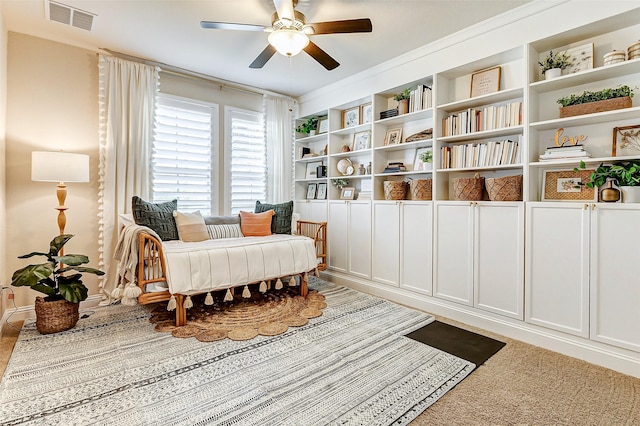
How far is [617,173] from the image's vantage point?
2127mm

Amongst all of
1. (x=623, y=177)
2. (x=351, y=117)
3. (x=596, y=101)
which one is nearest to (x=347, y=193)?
(x=351, y=117)

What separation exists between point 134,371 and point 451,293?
105 inches

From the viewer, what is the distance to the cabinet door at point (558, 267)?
2299 millimetres

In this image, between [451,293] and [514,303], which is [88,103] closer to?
[451,293]

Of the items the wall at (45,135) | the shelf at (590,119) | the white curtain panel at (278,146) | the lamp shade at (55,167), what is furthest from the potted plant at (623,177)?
the wall at (45,135)

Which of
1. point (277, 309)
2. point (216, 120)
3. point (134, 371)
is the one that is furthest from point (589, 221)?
point (216, 120)

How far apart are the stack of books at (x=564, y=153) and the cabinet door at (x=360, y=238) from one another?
185cm

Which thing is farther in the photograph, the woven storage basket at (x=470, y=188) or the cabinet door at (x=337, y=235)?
the cabinet door at (x=337, y=235)

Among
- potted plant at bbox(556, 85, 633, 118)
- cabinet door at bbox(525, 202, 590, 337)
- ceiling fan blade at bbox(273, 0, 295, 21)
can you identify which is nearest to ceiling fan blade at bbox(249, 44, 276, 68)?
ceiling fan blade at bbox(273, 0, 295, 21)

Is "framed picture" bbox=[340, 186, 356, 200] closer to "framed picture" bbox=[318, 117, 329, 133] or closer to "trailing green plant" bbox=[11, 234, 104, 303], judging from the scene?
"framed picture" bbox=[318, 117, 329, 133]

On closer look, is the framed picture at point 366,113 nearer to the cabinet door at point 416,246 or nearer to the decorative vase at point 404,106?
the decorative vase at point 404,106

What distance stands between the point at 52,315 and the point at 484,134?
3963 mm

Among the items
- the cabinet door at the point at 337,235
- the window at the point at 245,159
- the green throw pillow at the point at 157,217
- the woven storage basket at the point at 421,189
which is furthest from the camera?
Answer: the window at the point at 245,159

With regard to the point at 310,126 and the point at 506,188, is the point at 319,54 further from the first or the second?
the point at 310,126
